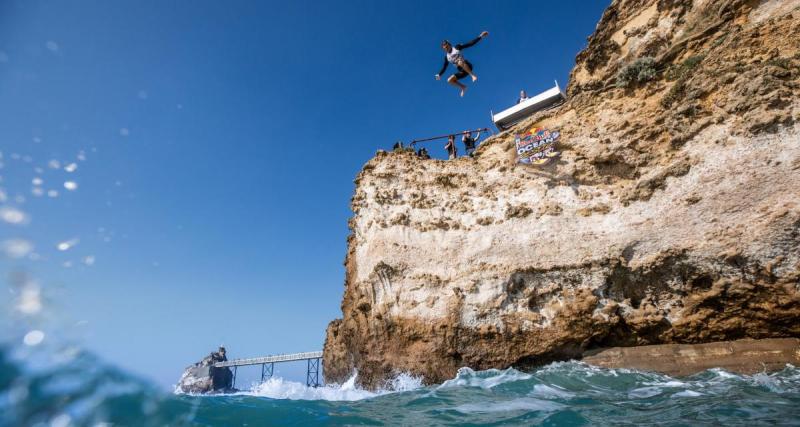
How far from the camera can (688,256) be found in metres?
9.41

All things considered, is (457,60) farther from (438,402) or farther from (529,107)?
(438,402)

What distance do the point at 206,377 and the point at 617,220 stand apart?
5754 centimetres

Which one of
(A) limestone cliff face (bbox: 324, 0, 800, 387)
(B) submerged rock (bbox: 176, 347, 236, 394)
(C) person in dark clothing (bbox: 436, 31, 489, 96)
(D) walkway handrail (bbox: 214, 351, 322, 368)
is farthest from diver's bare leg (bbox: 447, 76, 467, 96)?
(B) submerged rock (bbox: 176, 347, 236, 394)

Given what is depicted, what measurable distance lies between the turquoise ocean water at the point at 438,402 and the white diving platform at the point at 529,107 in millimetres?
11184

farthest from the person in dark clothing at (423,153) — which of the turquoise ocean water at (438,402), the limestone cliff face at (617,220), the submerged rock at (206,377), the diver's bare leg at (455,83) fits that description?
the submerged rock at (206,377)

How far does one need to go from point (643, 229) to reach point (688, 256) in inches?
48.8

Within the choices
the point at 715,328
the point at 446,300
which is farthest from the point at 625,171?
the point at 446,300

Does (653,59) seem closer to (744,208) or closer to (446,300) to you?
(744,208)

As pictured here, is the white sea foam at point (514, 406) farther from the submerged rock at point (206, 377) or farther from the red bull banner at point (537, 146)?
the submerged rock at point (206, 377)

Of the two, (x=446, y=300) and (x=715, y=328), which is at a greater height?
(x=446, y=300)

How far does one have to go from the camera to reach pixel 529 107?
54.9 ft

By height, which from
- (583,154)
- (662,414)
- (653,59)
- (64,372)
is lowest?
(662,414)

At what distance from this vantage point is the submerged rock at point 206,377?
170ft

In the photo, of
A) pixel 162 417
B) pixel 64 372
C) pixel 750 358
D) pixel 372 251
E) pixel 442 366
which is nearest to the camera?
pixel 64 372
